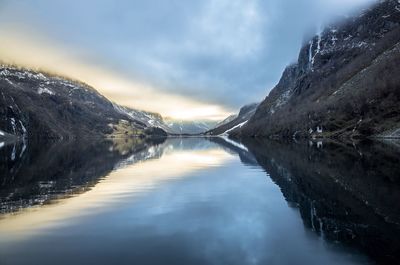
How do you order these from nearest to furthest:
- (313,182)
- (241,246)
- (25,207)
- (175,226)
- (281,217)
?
(241,246), (175,226), (281,217), (25,207), (313,182)

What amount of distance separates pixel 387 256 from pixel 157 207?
16.6 meters

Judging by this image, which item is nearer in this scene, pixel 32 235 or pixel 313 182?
pixel 32 235

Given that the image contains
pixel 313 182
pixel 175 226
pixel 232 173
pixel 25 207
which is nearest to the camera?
pixel 175 226

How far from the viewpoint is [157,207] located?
29.9m

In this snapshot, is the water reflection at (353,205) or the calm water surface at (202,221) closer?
the calm water surface at (202,221)

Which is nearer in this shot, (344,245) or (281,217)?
(344,245)

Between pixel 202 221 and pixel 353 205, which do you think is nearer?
pixel 202 221

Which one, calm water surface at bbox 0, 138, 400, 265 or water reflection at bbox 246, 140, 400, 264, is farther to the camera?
water reflection at bbox 246, 140, 400, 264

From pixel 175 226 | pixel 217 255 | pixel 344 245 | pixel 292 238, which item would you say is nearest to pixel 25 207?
pixel 175 226

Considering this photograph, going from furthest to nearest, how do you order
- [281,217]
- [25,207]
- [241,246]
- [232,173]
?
[232,173] < [25,207] < [281,217] < [241,246]

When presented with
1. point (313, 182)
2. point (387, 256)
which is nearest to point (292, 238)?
point (387, 256)

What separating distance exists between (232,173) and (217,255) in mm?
36989

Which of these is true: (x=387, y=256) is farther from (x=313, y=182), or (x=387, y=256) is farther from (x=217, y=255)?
(x=313, y=182)

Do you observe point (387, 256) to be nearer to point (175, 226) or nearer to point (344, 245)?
point (344, 245)
